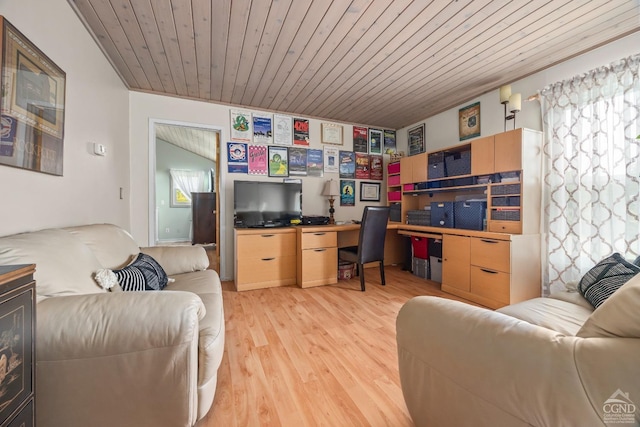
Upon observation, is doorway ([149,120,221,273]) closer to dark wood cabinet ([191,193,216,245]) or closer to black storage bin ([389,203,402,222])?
dark wood cabinet ([191,193,216,245])

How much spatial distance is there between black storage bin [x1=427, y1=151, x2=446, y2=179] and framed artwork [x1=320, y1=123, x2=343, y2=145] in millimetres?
1386

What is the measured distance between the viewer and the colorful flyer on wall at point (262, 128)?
10.8 feet

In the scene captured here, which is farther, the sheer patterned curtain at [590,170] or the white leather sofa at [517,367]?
the sheer patterned curtain at [590,170]

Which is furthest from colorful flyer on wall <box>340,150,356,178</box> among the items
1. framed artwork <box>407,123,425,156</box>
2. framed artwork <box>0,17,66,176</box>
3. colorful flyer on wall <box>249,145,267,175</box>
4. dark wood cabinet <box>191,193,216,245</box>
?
dark wood cabinet <box>191,193,216,245</box>

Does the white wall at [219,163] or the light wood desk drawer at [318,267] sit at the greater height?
the white wall at [219,163]

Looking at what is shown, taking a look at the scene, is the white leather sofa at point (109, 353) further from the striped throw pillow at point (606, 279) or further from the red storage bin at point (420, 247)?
the red storage bin at point (420, 247)

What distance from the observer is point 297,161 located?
3527 millimetres

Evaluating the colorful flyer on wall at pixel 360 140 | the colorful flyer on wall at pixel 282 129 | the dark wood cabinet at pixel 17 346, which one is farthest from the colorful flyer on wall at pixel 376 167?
the dark wood cabinet at pixel 17 346

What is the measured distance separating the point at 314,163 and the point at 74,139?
257 centimetres

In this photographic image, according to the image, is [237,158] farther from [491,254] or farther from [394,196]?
[491,254]

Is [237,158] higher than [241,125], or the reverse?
[241,125]

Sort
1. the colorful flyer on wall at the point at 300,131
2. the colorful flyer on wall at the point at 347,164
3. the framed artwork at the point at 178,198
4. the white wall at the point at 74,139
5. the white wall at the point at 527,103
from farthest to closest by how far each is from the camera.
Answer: the framed artwork at the point at 178,198 → the colorful flyer on wall at the point at 347,164 → the colorful flyer on wall at the point at 300,131 → the white wall at the point at 527,103 → the white wall at the point at 74,139

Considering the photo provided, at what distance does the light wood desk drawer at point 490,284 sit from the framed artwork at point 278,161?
260 cm

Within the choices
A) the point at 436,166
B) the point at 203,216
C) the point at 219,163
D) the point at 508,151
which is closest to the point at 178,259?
the point at 219,163
